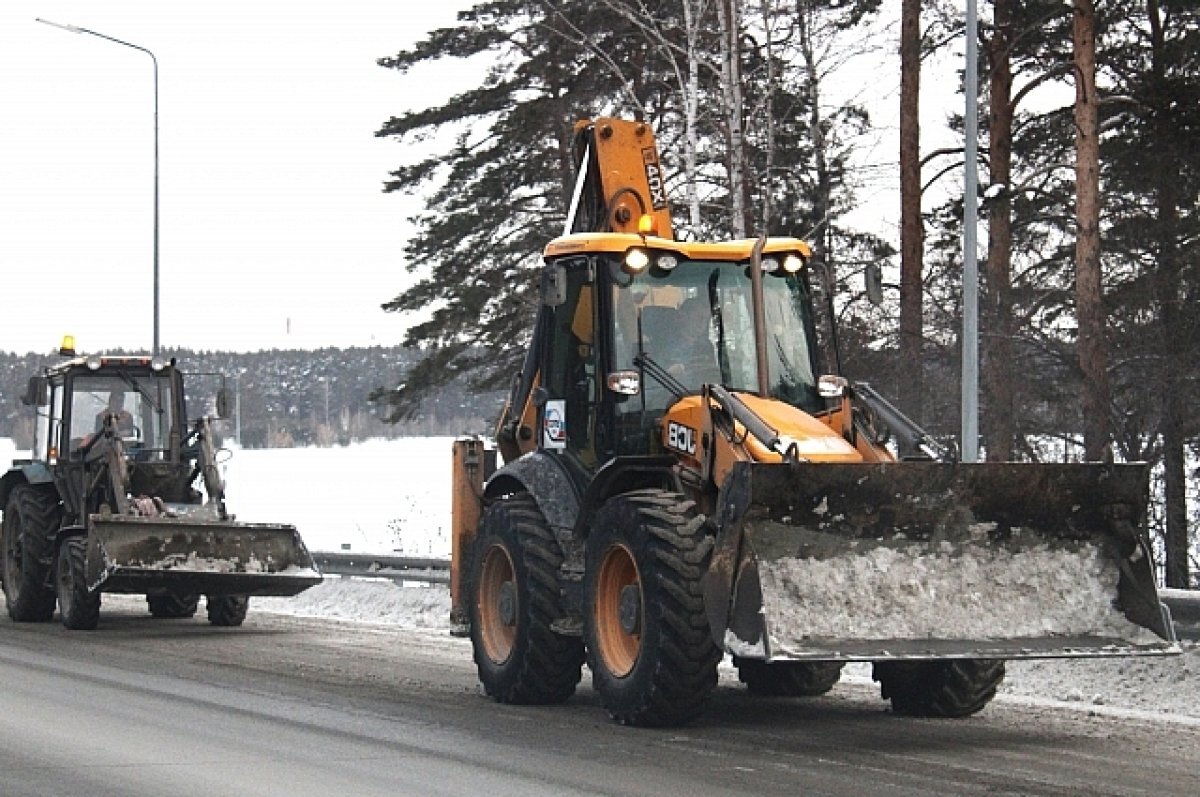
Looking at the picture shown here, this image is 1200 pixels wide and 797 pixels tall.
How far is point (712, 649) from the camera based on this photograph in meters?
10.2

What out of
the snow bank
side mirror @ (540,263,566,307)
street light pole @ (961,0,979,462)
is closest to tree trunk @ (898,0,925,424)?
street light pole @ (961,0,979,462)

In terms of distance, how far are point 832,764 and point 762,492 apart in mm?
1457

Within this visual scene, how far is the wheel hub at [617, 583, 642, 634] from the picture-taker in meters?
10.6

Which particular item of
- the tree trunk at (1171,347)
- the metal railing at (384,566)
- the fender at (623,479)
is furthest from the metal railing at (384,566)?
the fender at (623,479)

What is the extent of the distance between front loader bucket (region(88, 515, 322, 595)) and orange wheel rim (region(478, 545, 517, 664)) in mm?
5884

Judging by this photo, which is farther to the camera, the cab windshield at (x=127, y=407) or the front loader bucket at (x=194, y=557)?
the cab windshield at (x=127, y=407)

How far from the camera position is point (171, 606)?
801 inches

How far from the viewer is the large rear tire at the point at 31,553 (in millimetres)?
19125

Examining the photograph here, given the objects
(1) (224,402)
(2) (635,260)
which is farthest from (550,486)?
(1) (224,402)

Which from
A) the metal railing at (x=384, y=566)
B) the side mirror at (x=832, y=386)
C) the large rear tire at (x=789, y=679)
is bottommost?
the large rear tire at (x=789, y=679)

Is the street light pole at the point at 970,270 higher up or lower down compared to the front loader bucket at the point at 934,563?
higher up

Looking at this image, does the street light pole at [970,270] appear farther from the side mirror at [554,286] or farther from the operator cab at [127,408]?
the side mirror at [554,286]

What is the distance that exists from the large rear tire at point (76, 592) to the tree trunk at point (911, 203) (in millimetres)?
12095

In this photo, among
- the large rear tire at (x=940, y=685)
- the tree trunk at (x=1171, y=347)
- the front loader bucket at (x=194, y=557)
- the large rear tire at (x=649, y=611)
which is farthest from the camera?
the tree trunk at (x=1171, y=347)
